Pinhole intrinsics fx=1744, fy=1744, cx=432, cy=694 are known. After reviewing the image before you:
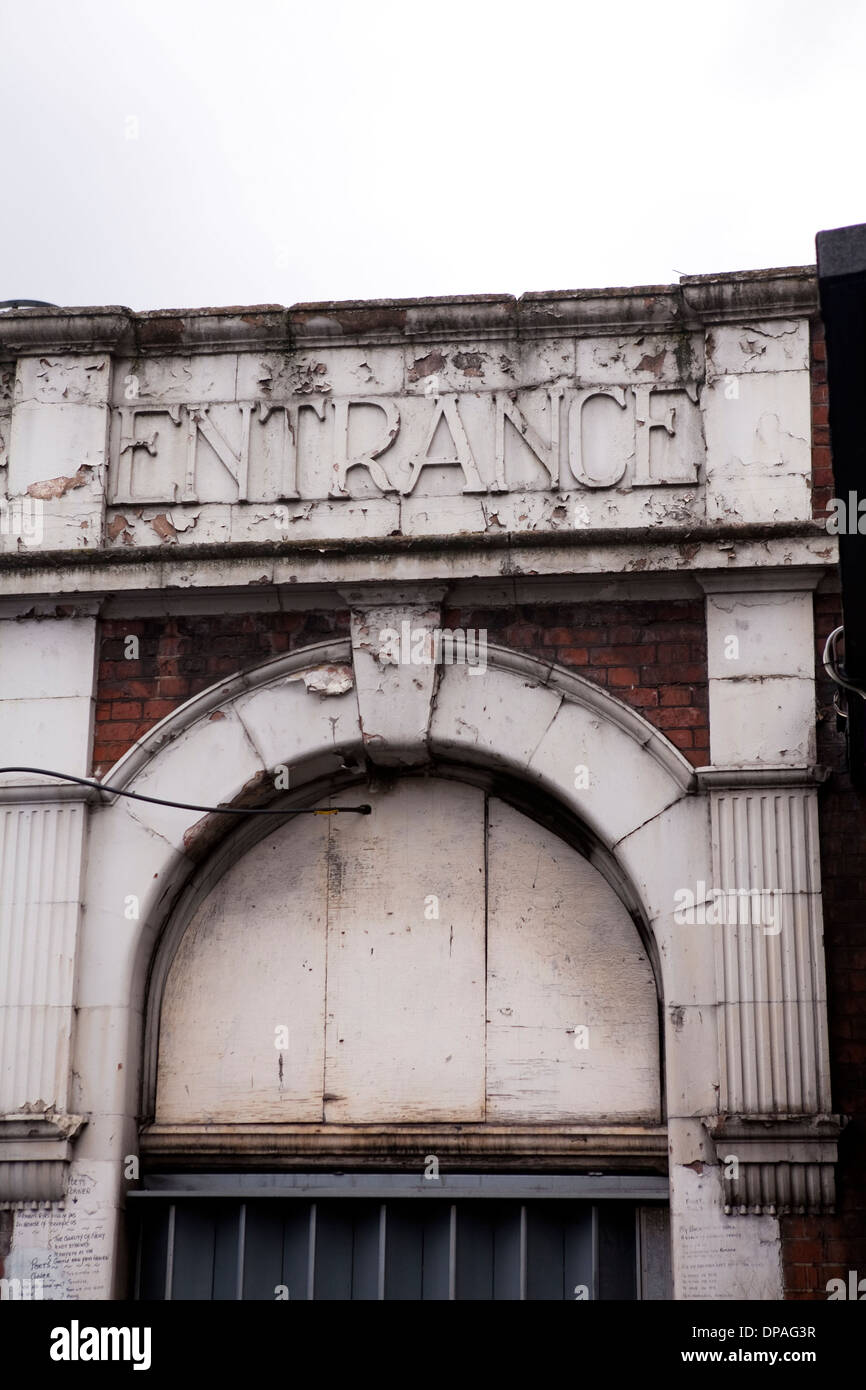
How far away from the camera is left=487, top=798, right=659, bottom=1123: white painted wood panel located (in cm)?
657

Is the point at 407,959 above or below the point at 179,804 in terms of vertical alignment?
below

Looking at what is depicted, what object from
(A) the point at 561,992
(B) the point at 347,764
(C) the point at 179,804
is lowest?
(A) the point at 561,992

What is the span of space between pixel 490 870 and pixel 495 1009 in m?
0.55

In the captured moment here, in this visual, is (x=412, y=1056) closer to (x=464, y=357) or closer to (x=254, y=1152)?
(x=254, y=1152)

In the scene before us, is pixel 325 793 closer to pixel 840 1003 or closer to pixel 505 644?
pixel 505 644

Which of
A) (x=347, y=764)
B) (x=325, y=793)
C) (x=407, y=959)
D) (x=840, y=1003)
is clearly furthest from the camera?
(x=325, y=793)

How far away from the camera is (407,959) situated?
6.79 meters

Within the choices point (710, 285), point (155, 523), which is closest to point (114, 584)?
point (155, 523)

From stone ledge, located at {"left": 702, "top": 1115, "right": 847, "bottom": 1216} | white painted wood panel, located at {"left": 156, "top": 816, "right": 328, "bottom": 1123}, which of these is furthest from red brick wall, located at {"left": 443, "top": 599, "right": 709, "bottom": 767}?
stone ledge, located at {"left": 702, "top": 1115, "right": 847, "bottom": 1216}

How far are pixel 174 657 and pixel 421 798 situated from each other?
114 cm

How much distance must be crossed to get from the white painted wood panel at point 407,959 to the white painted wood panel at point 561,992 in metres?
0.09

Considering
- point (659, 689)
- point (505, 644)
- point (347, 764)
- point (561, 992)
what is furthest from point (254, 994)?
point (659, 689)

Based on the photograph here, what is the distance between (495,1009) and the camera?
6.69 meters

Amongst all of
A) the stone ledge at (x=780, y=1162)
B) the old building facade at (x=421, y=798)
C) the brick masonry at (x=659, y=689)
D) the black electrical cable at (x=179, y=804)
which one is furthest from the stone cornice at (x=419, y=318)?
the stone ledge at (x=780, y=1162)
